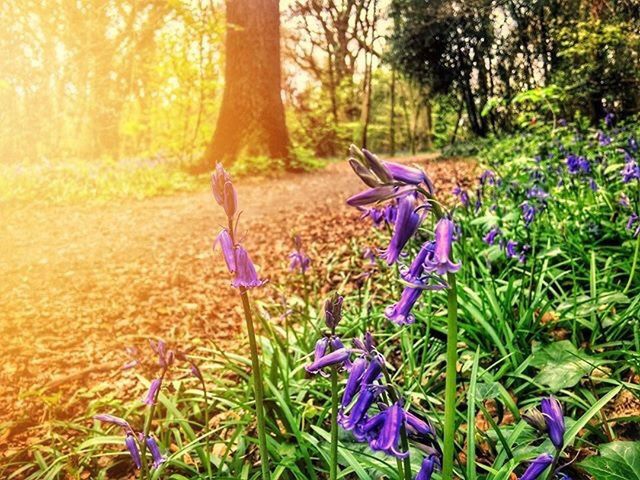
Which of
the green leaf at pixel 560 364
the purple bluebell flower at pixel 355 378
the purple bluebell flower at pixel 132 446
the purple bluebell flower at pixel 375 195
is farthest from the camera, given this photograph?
the green leaf at pixel 560 364

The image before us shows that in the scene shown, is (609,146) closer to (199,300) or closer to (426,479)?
(199,300)

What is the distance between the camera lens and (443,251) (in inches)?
38.8

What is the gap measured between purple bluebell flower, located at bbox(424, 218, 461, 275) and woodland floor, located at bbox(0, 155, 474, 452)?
20.2 inches

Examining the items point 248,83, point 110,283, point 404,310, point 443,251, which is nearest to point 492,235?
point 404,310

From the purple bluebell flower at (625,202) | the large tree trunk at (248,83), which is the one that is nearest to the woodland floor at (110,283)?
the purple bluebell flower at (625,202)

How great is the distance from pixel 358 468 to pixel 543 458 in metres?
0.56

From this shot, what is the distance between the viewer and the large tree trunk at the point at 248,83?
11344 mm

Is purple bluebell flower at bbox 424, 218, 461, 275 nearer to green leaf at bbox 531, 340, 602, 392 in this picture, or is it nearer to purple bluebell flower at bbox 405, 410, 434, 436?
purple bluebell flower at bbox 405, 410, 434, 436

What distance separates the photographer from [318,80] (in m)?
25.1

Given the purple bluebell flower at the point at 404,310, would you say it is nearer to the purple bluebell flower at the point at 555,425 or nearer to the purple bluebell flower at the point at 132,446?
→ the purple bluebell flower at the point at 555,425

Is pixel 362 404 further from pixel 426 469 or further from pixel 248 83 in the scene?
pixel 248 83

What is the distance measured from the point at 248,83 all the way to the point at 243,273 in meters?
11.0

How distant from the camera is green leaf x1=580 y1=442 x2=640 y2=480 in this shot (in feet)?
4.06

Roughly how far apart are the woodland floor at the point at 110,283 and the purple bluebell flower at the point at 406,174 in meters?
0.46
